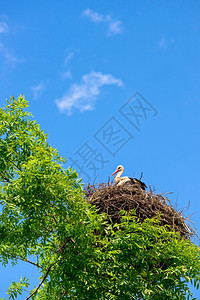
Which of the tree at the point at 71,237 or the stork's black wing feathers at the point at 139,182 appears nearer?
the tree at the point at 71,237

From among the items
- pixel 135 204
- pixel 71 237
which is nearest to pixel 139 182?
pixel 135 204

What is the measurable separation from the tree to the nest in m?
0.23

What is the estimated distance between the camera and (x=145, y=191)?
34.2 ft

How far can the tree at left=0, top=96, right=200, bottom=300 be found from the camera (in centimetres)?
832

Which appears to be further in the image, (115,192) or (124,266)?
(115,192)

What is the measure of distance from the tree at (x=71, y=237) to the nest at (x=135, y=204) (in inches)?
9.1

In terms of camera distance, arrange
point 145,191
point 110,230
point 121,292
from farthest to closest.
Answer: point 145,191 < point 110,230 < point 121,292

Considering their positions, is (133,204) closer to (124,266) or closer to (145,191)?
(145,191)

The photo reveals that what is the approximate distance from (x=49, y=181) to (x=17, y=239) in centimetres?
157

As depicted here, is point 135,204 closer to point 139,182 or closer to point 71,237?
point 139,182

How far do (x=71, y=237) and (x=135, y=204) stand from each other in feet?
6.58

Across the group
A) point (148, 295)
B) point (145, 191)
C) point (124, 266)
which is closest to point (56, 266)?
point (124, 266)

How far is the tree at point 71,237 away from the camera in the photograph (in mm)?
8320

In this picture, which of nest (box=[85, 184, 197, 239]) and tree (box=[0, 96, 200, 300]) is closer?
tree (box=[0, 96, 200, 300])
